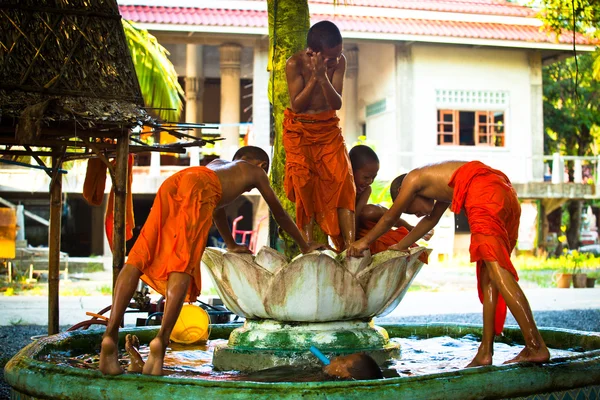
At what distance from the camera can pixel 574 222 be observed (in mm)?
22984

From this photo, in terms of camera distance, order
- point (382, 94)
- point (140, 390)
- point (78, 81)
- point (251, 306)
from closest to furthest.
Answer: point (140, 390) → point (251, 306) → point (78, 81) → point (382, 94)

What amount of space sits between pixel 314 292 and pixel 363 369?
0.80m

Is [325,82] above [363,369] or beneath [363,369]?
above

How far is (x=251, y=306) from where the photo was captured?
4.97m

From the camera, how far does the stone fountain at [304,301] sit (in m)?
4.70

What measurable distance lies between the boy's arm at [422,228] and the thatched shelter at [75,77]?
8.26 ft

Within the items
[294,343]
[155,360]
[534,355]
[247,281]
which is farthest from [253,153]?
[534,355]

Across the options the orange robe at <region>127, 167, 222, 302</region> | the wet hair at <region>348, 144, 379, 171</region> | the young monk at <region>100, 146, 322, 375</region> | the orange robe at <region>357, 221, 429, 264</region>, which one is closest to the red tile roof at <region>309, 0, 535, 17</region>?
the wet hair at <region>348, 144, 379, 171</region>

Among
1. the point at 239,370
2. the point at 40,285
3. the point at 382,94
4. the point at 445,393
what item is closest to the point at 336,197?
the point at 239,370

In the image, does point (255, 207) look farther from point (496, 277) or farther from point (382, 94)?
point (496, 277)

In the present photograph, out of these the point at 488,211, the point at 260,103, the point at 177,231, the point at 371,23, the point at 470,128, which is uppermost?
the point at 371,23

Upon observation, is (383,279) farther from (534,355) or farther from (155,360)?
(155,360)

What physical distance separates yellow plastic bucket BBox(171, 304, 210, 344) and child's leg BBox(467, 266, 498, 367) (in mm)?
2194

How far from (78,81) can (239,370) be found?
9.70ft
